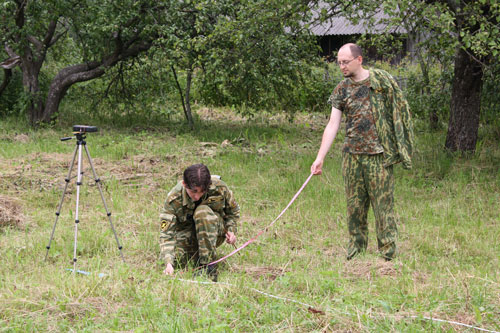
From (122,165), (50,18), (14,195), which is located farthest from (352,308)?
(50,18)

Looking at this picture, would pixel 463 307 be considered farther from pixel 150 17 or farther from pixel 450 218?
pixel 150 17

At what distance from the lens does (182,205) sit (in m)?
5.04

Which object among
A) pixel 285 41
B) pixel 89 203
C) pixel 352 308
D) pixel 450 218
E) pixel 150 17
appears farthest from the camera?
pixel 150 17

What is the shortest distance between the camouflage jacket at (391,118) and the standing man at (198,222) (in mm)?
1524

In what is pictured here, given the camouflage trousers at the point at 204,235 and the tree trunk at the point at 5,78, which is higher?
the tree trunk at the point at 5,78

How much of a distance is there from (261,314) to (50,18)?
10.4 m

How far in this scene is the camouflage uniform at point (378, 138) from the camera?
5004 millimetres

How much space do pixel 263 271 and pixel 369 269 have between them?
95 centimetres

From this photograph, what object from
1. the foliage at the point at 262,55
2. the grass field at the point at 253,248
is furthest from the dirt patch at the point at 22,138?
the foliage at the point at 262,55

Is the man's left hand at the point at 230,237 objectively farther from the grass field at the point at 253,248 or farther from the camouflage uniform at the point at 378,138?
the camouflage uniform at the point at 378,138

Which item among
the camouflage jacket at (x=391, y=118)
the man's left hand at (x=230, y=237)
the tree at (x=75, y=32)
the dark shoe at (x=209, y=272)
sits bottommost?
the dark shoe at (x=209, y=272)

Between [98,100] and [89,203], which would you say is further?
[98,100]

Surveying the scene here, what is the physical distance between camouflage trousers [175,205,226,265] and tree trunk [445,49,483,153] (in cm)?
632

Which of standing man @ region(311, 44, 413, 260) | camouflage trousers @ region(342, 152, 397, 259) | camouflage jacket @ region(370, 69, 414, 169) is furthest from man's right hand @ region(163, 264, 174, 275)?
camouflage jacket @ region(370, 69, 414, 169)
